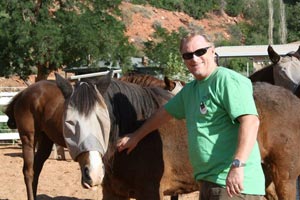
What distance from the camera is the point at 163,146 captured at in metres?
4.05

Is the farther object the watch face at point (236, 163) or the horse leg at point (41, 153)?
the horse leg at point (41, 153)

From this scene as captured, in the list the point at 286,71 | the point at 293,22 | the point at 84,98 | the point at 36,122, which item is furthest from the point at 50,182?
Answer: the point at 293,22

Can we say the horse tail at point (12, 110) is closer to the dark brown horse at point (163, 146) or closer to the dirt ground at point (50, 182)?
the dirt ground at point (50, 182)

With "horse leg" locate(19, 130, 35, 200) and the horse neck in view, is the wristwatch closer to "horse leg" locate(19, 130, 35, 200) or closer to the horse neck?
the horse neck

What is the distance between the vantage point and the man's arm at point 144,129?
3.52 meters

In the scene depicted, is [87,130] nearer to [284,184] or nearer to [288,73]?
[284,184]

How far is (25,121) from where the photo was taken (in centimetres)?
775

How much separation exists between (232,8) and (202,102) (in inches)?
2897

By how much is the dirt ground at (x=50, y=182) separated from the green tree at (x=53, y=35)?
13.3 meters

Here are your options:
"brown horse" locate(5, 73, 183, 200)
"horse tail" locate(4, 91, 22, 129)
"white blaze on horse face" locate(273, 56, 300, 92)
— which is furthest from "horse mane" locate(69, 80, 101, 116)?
"horse tail" locate(4, 91, 22, 129)

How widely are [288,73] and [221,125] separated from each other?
249 centimetres

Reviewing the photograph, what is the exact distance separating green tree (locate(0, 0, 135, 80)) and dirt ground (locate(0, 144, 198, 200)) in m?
13.3

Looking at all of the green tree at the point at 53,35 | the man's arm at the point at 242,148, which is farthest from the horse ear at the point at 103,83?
the green tree at the point at 53,35

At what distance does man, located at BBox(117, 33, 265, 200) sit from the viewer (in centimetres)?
283
